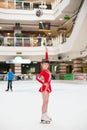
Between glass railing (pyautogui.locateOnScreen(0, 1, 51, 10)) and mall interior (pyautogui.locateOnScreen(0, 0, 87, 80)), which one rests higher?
glass railing (pyautogui.locateOnScreen(0, 1, 51, 10))

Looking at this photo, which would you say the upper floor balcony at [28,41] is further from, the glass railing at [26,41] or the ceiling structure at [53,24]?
the ceiling structure at [53,24]

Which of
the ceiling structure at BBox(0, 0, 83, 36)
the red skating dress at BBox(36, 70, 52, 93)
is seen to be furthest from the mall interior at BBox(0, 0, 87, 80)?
the red skating dress at BBox(36, 70, 52, 93)

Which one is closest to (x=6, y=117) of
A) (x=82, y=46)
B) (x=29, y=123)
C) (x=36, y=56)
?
(x=29, y=123)

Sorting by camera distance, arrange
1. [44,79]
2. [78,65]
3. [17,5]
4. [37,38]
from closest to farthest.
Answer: [44,79] < [37,38] < [78,65] < [17,5]

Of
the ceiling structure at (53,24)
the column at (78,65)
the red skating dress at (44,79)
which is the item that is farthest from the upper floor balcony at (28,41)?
the red skating dress at (44,79)

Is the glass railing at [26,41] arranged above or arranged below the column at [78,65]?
above

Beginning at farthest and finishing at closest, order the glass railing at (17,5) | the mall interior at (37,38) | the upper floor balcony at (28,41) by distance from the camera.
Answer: the glass railing at (17,5) < the upper floor balcony at (28,41) < the mall interior at (37,38)

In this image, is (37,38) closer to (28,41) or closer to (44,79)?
(28,41)

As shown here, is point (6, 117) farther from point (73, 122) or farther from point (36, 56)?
point (36, 56)

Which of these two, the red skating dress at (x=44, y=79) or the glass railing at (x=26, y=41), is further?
the glass railing at (x=26, y=41)

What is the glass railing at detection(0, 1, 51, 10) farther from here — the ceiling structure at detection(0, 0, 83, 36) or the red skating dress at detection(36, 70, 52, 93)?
the red skating dress at detection(36, 70, 52, 93)

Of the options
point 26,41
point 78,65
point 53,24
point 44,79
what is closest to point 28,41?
point 26,41

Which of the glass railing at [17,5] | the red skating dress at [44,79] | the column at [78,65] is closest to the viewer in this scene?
the red skating dress at [44,79]

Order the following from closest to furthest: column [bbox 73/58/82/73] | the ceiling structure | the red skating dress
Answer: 1. the red skating dress
2. column [bbox 73/58/82/73]
3. the ceiling structure
